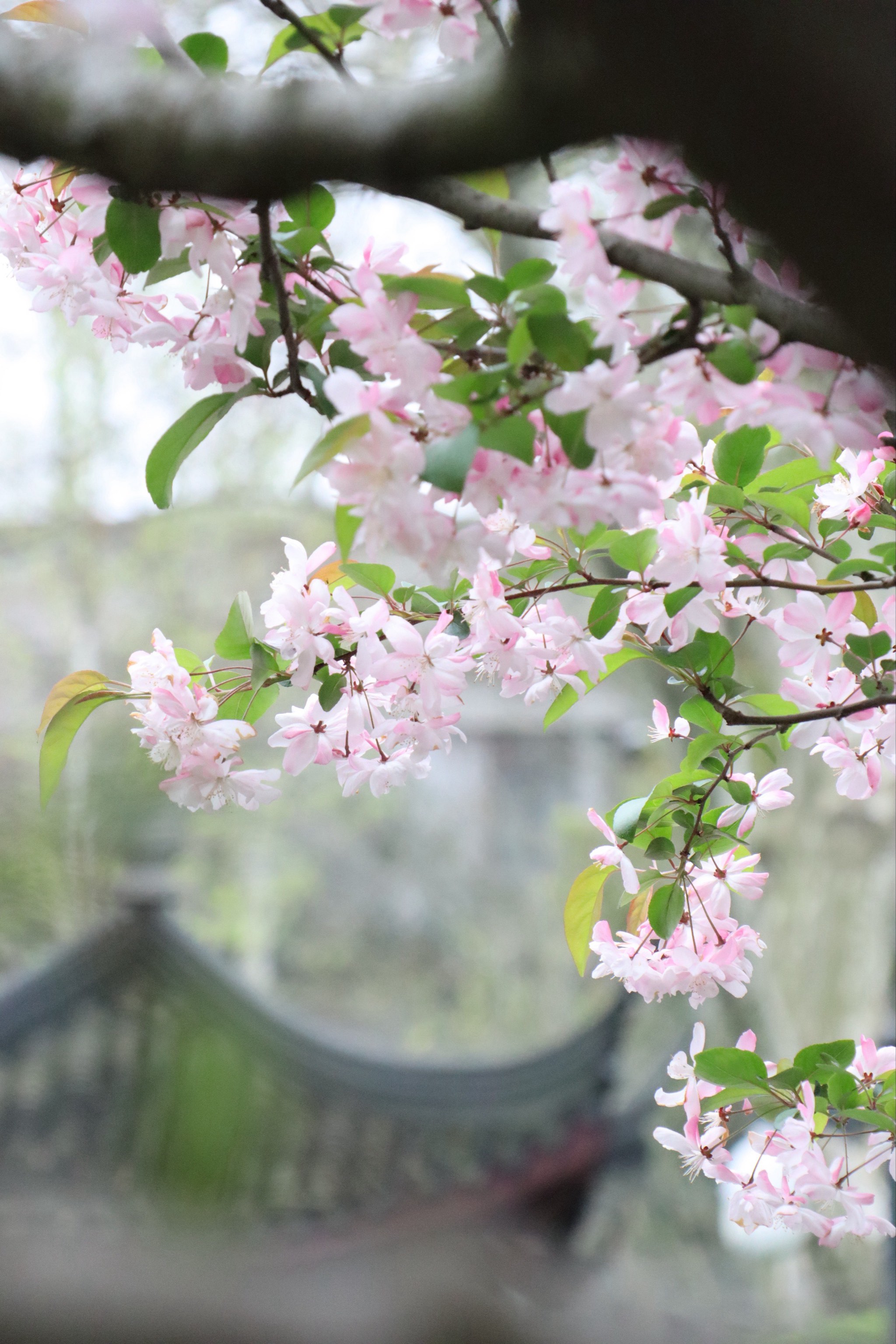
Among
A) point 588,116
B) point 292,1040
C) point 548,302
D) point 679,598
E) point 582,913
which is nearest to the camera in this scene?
point 588,116

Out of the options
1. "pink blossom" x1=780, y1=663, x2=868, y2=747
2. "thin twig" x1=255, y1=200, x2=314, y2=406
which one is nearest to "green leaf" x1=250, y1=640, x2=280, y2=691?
"thin twig" x1=255, y1=200, x2=314, y2=406

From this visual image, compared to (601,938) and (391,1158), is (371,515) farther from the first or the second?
(391,1158)

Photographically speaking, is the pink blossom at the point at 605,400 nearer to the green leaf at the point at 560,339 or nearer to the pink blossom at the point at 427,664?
the green leaf at the point at 560,339

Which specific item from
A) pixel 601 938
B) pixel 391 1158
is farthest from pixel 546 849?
pixel 601 938

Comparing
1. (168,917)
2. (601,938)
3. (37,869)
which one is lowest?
(37,869)

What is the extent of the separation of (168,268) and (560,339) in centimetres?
15

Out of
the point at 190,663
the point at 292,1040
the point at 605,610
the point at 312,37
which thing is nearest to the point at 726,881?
the point at 605,610

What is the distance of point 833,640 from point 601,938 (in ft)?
0.56

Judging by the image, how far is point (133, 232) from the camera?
31 cm

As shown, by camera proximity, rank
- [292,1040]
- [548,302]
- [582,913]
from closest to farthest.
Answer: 1. [548,302]
2. [582,913]
3. [292,1040]

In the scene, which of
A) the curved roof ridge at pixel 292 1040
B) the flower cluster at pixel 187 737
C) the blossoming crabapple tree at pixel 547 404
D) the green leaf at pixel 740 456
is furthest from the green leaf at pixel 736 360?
the curved roof ridge at pixel 292 1040

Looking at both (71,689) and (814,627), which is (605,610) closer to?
(814,627)

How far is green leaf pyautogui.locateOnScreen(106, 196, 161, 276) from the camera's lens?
1.01 ft

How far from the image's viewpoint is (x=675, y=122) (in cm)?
15
